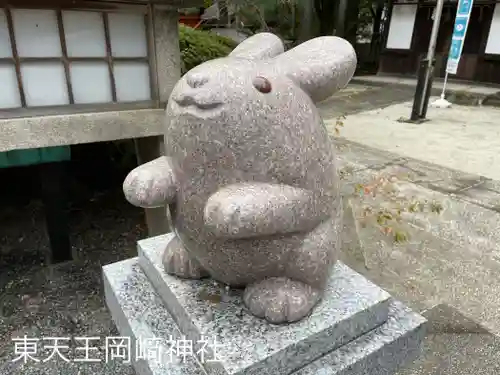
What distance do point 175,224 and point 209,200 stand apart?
12.5 inches

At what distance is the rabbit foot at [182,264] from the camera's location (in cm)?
192

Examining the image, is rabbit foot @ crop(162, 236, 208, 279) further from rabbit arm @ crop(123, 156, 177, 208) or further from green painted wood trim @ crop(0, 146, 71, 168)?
green painted wood trim @ crop(0, 146, 71, 168)

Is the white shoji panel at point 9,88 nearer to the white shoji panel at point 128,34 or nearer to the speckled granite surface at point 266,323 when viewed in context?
the white shoji panel at point 128,34

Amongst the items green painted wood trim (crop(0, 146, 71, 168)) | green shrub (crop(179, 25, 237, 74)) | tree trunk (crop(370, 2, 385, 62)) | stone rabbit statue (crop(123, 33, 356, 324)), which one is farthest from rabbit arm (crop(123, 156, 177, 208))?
tree trunk (crop(370, 2, 385, 62))

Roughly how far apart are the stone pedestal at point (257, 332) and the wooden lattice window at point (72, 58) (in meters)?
1.34

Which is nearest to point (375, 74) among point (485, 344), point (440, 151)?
point (440, 151)

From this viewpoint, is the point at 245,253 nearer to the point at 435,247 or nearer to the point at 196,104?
the point at 196,104

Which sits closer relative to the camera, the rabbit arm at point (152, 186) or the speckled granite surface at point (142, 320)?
the rabbit arm at point (152, 186)

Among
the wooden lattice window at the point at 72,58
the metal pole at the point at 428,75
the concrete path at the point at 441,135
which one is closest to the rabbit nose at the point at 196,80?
the wooden lattice window at the point at 72,58

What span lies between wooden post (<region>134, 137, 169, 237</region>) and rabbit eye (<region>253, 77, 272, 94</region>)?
1.94 m

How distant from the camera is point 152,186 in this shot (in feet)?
5.05

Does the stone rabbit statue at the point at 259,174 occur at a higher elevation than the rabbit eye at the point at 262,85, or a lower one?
lower

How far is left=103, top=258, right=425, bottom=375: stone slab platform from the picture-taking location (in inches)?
65.3

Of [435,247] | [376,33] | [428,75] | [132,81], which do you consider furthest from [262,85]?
[376,33]
